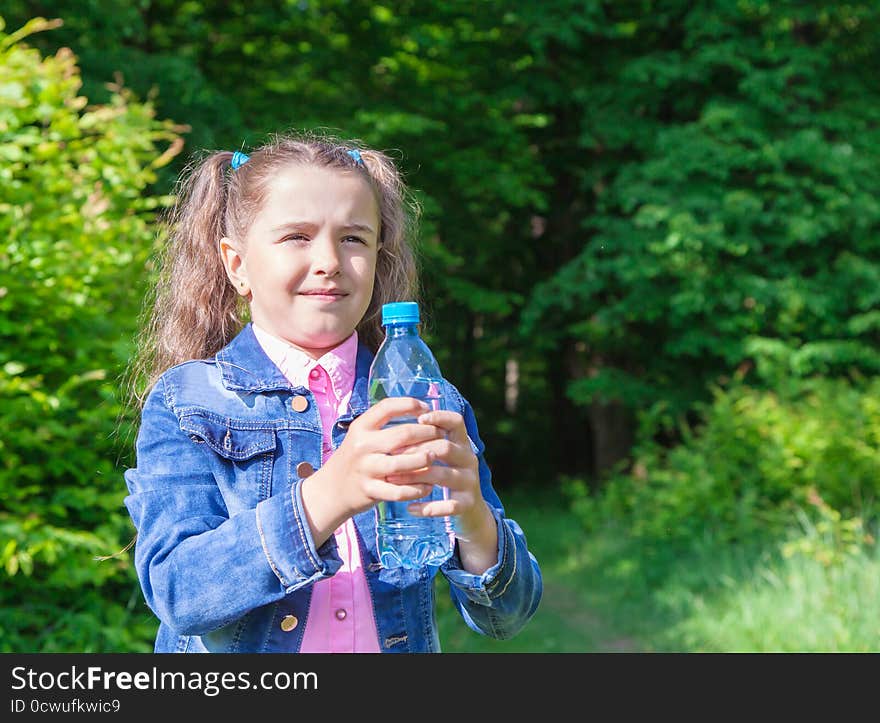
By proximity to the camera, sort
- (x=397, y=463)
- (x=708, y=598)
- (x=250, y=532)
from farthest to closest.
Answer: (x=708, y=598) < (x=250, y=532) < (x=397, y=463)

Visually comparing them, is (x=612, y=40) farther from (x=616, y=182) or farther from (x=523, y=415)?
(x=523, y=415)

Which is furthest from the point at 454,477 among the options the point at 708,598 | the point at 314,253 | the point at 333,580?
the point at 708,598

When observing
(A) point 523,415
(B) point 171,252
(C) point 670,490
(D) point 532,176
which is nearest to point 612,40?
(D) point 532,176

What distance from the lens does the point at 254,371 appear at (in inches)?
73.6

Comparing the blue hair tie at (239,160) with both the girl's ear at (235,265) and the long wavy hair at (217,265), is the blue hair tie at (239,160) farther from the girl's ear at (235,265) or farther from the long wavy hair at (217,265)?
the girl's ear at (235,265)

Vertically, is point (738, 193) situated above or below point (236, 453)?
above

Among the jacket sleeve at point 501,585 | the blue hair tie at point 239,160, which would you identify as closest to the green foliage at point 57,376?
the blue hair tie at point 239,160

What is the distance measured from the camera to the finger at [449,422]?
1.50 meters

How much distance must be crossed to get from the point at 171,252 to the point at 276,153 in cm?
47

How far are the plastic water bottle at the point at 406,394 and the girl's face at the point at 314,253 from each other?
105 mm

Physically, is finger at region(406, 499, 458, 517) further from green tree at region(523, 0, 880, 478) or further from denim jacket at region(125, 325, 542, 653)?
green tree at region(523, 0, 880, 478)

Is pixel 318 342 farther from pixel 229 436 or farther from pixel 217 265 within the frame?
pixel 217 265

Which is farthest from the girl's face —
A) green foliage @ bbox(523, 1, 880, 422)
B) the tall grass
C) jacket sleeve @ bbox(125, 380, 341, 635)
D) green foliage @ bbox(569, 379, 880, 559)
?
green foliage @ bbox(523, 1, 880, 422)

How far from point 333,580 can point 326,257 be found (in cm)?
56
